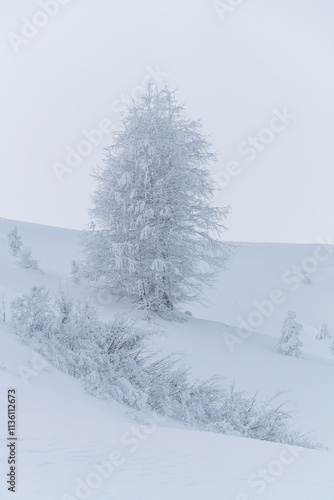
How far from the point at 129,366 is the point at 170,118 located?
8205mm

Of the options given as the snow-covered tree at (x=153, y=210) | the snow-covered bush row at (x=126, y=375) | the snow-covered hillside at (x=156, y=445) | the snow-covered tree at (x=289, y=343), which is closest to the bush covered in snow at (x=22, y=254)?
the snow-covered tree at (x=153, y=210)

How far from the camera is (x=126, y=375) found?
6375mm

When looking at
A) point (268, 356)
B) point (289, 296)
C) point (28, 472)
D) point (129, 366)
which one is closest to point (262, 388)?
point (268, 356)

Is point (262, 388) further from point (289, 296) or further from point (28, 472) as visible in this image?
point (289, 296)

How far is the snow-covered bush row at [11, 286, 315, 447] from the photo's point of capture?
18.7ft

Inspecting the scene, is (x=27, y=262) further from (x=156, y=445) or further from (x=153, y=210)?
(x=156, y=445)

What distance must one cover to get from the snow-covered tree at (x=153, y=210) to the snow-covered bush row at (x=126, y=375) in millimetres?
5011

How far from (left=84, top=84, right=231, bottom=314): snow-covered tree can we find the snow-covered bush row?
5.01m

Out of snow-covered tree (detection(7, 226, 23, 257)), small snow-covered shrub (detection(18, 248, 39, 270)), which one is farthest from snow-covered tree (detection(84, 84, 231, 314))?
snow-covered tree (detection(7, 226, 23, 257))

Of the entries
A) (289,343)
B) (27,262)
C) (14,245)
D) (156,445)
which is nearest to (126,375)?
(156,445)

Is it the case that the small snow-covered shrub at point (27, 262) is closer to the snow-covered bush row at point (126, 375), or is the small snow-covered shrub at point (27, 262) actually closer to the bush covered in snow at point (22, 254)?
the bush covered in snow at point (22, 254)

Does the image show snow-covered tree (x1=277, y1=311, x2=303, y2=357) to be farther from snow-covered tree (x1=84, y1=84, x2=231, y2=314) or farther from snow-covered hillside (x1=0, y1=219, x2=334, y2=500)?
snow-covered tree (x1=84, y1=84, x2=231, y2=314)

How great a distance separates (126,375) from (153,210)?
6586 millimetres

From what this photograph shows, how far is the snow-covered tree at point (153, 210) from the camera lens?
12.5m
